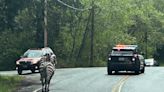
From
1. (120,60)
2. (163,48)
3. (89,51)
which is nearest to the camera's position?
(120,60)

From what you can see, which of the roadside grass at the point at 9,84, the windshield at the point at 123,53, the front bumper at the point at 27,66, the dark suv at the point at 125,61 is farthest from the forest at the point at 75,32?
Answer: the roadside grass at the point at 9,84

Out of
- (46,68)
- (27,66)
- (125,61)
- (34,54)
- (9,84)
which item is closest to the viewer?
(46,68)

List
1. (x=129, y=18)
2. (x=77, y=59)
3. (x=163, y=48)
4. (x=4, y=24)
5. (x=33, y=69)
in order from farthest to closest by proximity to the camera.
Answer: (x=163, y=48)
(x=129, y=18)
(x=77, y=59)
(x=33, y=69)
(x=4, y=24)

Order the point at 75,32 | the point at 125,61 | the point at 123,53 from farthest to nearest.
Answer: the point at 75,32
the point at 123,53
the point at 125,61

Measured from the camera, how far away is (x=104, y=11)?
2835 inches

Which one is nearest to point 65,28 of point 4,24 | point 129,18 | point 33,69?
point 129,18

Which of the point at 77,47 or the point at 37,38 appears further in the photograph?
the point at 77,47

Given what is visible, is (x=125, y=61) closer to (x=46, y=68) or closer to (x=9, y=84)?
(x=9, y=84)

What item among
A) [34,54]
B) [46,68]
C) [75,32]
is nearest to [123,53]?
[34,54]

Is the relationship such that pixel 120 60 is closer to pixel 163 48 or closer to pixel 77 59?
pixel 77 59

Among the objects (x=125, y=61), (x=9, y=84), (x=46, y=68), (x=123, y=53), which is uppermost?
(x=46, y=68)

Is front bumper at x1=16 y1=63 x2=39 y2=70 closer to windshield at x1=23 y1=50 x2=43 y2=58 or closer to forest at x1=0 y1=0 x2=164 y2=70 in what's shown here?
windshield at x1=23 y1=50 x2=43 y2=58

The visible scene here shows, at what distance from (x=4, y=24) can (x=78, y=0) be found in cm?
3778

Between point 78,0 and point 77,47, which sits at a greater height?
point 78,0
